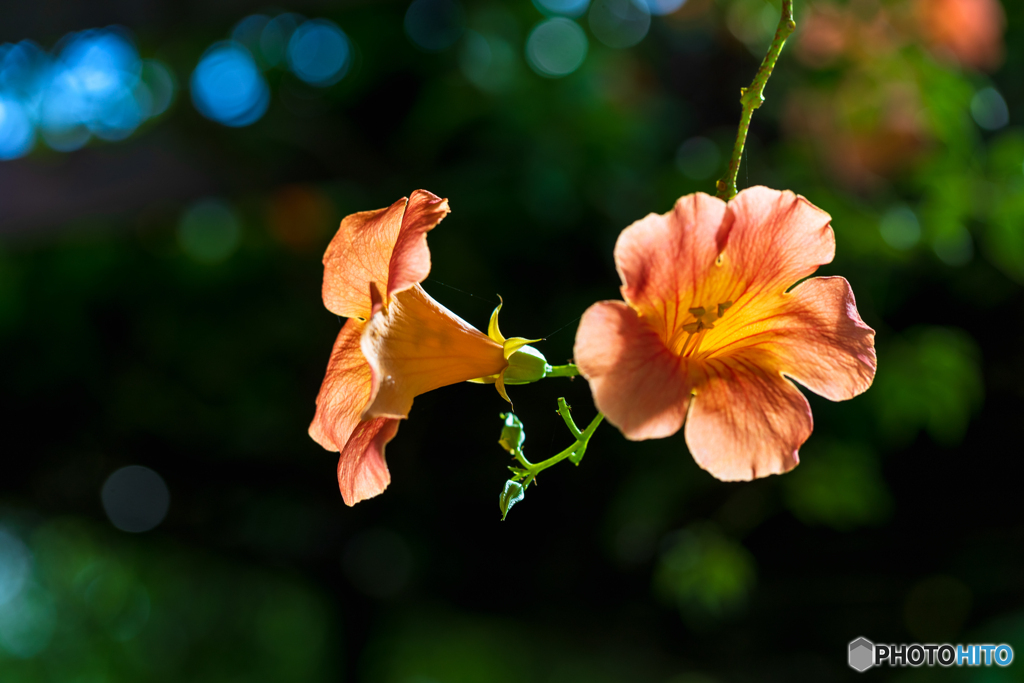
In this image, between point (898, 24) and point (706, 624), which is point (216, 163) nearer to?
point (898, 24)

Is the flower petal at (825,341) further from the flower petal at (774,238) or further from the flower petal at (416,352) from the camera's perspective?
the flower petal at (416,352)

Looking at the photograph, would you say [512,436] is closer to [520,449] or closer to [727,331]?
[520,449]

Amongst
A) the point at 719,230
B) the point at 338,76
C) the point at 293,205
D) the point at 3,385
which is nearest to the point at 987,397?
the point at 719,230

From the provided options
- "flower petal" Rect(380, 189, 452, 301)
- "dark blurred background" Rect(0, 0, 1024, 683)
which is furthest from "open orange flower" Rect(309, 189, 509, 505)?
"dark blurred background" Rect(0, 0, 1024, 683)

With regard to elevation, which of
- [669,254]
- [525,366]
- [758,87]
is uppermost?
[758,87]

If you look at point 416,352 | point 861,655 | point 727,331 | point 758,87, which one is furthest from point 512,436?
point 861,655

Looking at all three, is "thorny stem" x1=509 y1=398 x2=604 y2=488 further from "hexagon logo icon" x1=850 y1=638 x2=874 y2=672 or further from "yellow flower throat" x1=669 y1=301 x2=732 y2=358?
"hexagon logo icon" x1=850 y1=638 x2=874 y2=672
